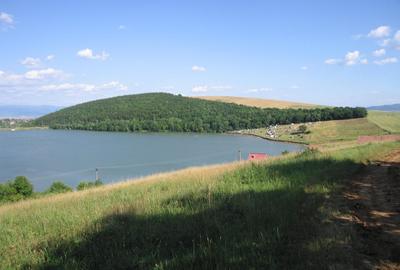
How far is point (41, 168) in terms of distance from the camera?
73.9 metres

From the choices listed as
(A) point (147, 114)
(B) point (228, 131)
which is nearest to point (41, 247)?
(B) point (228, 131)

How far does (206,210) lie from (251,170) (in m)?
5.13

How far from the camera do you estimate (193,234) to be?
227 inches

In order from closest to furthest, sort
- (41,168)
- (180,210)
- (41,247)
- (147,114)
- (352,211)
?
(41,247)
(352,211)
(180,210)
(41,168)
(147,114)

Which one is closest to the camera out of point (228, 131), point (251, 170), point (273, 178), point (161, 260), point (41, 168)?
point (161, 260)

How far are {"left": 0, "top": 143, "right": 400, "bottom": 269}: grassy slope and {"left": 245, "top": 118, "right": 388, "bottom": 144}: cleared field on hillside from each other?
9016 cm

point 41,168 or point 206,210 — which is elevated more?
point 206,210

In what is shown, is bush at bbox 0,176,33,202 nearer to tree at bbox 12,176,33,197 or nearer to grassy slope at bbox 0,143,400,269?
tree at bbox 12,176,33,197

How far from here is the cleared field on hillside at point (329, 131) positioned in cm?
9819

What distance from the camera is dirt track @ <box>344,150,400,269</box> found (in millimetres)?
4621

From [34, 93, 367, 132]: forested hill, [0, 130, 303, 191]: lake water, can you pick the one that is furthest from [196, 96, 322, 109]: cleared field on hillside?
[0, 130, 303, 191]: lake water

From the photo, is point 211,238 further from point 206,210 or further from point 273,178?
point 273,178

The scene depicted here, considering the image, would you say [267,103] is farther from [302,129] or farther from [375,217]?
[375,217]

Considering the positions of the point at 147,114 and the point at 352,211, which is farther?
the point at 147,114
